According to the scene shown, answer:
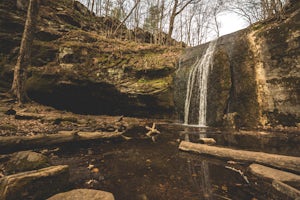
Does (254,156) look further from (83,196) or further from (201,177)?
(83,196)

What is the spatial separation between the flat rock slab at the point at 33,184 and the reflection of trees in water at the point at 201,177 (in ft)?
7.09

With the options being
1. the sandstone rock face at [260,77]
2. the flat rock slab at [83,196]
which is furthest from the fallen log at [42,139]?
the sandstone rock face at [260,77]

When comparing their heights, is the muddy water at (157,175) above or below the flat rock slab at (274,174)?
below

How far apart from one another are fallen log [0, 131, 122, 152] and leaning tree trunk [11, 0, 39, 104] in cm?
646

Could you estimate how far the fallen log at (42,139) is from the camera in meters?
3.80

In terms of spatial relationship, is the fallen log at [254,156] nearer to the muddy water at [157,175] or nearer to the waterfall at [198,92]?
the muddy water at [157,175]

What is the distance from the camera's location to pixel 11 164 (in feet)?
9.03

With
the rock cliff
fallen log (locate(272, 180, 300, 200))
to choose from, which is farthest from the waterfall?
fallen log (locate(272, 180, 300, 200))

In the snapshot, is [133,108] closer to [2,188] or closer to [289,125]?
[289,125]

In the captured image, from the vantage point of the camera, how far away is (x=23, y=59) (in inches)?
375

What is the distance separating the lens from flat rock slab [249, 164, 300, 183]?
2637mm

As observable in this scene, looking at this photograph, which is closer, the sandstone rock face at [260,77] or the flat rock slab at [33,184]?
the flat rock slab at [33,184]

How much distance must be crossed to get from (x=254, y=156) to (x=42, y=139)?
5.19 meters

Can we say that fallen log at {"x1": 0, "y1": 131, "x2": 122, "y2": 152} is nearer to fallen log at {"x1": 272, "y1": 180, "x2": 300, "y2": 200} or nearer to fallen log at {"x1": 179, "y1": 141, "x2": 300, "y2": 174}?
fallen log at {"x1": 179, "y1": 141, "x2": 300, "y2": 174}
